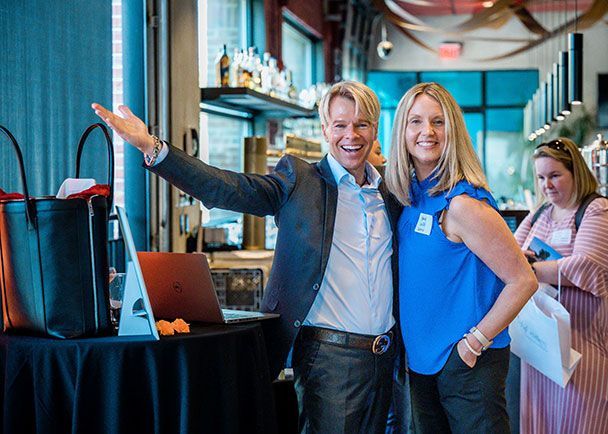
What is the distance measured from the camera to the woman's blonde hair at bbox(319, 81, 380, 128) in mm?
2857

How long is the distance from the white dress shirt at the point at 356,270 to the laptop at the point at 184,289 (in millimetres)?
179

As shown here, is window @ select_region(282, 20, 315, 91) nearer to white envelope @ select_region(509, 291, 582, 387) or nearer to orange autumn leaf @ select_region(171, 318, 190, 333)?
white envelope @ select_region(509, 291, 582, 387)

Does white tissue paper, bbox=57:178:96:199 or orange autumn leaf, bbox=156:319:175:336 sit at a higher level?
white tissue paper, bbox=57:178:96:199

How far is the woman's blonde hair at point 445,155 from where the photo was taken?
2799 millimetres

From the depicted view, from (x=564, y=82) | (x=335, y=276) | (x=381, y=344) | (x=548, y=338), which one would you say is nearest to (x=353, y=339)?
(x=381, y=344)

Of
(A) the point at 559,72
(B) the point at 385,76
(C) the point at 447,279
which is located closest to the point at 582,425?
(C) the point at 447,279

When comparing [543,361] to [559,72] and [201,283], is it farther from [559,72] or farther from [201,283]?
[559,72]

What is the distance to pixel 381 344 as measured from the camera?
2832 millimetres

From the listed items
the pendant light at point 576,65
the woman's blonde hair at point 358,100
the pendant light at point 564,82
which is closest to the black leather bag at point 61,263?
the woman's blonde hair at point 358,100

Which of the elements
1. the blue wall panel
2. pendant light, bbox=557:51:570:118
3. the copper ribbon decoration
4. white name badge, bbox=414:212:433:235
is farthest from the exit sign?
white name badge, bbox=414:212:433:235

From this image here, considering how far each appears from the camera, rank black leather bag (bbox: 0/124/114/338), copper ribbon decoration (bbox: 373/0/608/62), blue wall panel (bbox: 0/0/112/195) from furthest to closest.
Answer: copper ribbon decoration (bbox: 373/0/608/62), blue wall panel (bbox: 0/0/112/195), black leather bag (bbox: 0/124/114/338)

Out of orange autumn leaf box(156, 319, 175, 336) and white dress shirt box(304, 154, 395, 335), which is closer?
orange autumn leaf box(156, 319, 175, 336)

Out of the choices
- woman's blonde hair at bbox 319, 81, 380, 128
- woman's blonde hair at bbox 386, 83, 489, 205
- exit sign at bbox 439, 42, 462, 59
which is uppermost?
exit sign at bbox 439, 42, 462, 59

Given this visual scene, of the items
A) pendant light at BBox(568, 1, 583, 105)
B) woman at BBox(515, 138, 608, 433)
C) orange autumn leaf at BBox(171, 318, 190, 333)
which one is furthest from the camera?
pendant light at BBox(568, 1, 583, 105)
